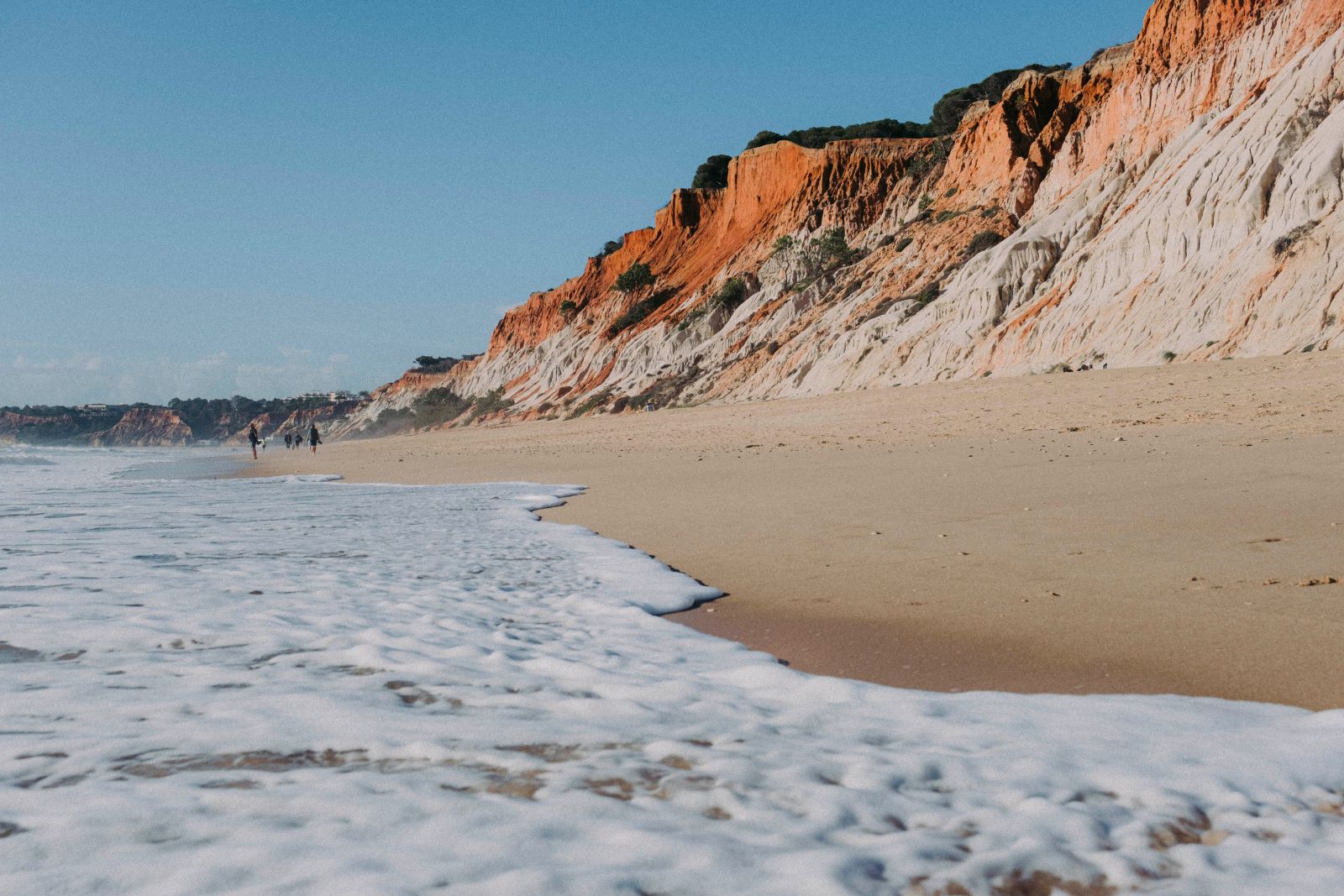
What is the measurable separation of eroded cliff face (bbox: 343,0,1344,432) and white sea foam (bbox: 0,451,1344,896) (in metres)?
16.6

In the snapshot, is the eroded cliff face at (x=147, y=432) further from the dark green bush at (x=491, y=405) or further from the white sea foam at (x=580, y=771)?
the white sea foam at (x=580, y=771)

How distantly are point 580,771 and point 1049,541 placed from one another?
389 cm

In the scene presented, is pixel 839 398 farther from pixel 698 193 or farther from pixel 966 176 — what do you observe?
pixel 698 193

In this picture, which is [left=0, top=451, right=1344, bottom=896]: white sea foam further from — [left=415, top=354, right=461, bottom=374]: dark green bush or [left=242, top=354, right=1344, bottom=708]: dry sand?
[left=415, top=354, right=461, bottom=374]: dark green bush

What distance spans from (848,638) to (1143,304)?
2024 centimetres

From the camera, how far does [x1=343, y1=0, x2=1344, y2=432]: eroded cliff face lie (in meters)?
18.8

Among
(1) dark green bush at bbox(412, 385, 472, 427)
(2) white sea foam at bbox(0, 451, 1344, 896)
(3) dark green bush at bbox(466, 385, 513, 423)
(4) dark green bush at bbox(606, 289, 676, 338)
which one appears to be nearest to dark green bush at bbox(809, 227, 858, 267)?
(4) dark green bush at bbox(606, 289, 676, 338)

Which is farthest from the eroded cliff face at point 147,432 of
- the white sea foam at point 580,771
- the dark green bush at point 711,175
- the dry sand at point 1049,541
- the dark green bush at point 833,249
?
the white sea foam at point 580,771

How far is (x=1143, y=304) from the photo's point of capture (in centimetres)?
2073

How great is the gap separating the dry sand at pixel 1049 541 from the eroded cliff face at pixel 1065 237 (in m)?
5.49

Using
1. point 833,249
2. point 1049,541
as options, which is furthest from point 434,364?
point 1049,541

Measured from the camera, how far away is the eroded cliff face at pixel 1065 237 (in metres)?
18.8

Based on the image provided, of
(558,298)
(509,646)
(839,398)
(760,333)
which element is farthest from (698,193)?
(509,646)

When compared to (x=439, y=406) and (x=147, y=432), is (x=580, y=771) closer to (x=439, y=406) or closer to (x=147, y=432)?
(x=439, y=406)
